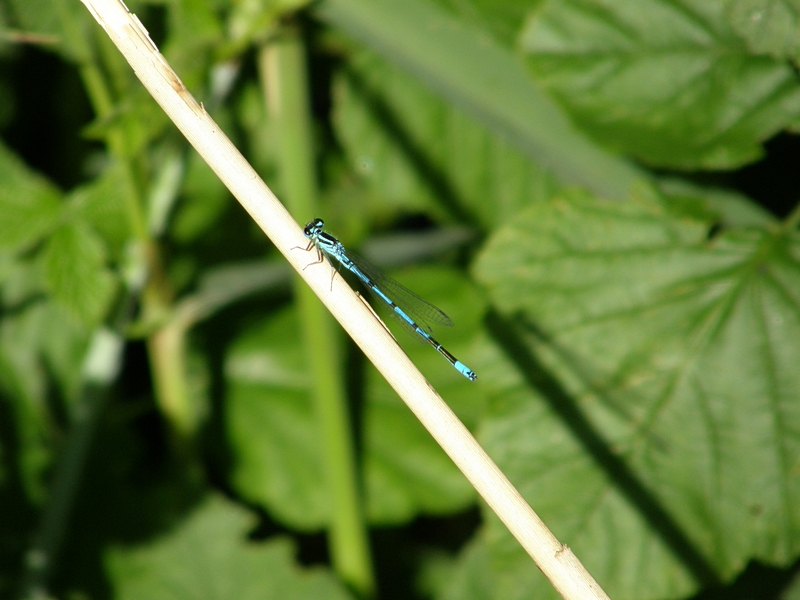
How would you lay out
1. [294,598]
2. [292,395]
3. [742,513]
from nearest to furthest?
[742,513], [294,598], [292,395]

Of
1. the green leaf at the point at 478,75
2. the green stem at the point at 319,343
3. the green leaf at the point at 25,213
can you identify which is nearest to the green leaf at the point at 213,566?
the green stem at the point at 319,343

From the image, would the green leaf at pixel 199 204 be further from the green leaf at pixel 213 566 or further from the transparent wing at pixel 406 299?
the green leaf at pixel 213 566

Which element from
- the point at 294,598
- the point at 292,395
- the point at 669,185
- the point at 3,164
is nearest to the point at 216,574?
the point at 294,598

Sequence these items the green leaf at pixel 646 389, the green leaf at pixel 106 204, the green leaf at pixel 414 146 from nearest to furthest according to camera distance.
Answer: the green leaf at pixel 646 389 → the green leaf at pixel 106 204 → the green leaf at pixel 414 146

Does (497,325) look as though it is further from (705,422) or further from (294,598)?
(294,598)

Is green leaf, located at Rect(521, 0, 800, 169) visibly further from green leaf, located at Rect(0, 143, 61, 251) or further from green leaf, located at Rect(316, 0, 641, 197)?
green leaf, located at Rect(0, 143, 61, 251)

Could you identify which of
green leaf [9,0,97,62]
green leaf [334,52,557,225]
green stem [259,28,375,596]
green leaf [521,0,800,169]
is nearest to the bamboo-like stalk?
green stem [259,28,375,596]
